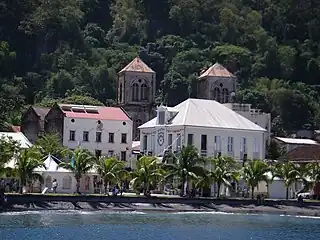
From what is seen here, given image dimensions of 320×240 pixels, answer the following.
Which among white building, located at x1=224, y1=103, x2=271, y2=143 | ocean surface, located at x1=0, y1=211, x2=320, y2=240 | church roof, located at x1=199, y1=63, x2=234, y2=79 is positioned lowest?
ocean surface, located at x1=0, y1=211, x2=320, y2=240

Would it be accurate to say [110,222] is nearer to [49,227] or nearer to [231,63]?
[49,227]

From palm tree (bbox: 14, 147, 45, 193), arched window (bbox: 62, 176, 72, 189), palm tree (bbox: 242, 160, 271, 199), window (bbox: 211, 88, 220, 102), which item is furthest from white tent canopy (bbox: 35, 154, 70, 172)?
window (bbox: 211, 88, 220, 102)

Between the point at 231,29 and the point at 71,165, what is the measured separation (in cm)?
10382

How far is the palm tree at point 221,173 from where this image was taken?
78688mm

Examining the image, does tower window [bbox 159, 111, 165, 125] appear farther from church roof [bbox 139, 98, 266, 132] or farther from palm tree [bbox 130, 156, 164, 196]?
palm tree [bbox 130, 156, 164, 196]

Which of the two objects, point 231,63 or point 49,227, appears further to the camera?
point 231,63

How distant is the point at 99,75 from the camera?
149875 mm

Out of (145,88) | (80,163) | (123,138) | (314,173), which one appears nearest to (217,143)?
(314,173)

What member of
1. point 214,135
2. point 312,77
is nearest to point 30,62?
point 312,77

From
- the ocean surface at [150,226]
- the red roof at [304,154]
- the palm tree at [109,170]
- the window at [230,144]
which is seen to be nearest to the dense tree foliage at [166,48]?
the red roof at [304,154]

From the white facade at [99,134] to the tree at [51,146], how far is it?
244 centimetres

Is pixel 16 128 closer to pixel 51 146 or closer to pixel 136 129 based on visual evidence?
pixel 51 146

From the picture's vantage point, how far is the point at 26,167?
73062 millimetres

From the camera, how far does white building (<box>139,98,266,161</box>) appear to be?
9125cm
